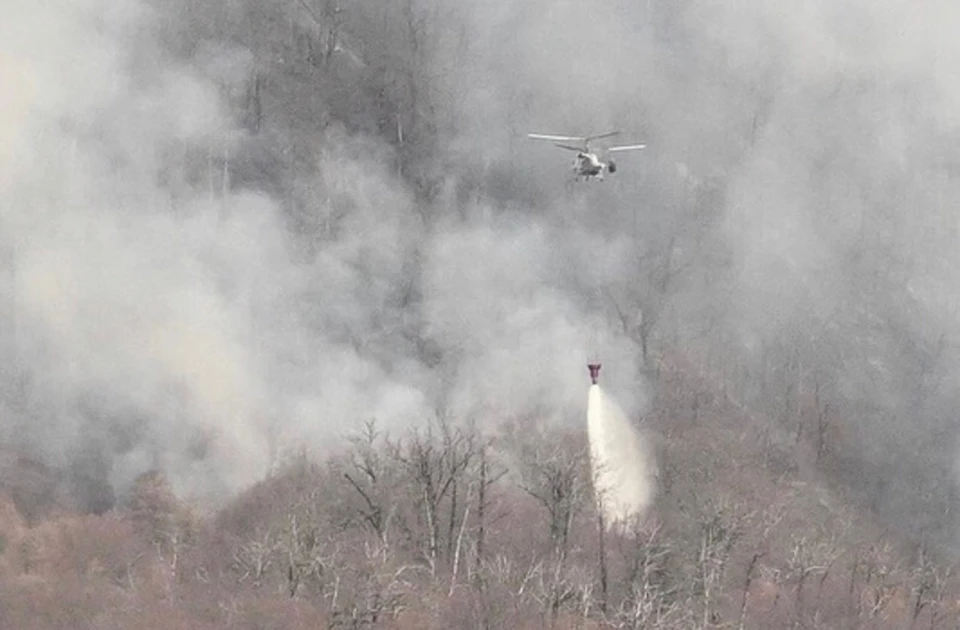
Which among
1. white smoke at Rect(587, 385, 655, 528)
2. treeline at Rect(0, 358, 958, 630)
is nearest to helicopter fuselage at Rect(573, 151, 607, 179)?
treeline at Rect(0, 358, 958, 630)

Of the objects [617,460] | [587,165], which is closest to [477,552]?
[617,460]

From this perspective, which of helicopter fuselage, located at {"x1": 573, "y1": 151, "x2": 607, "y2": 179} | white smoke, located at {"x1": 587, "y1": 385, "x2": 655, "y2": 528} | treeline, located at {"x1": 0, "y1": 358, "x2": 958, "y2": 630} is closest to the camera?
treeline, located at {"x1": 0, "y1": 358, "x2": 958, "y2": 630}

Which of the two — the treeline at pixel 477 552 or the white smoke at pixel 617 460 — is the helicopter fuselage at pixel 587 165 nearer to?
the treeline at pixel 477 552

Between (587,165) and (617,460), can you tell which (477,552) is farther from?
(587,165)

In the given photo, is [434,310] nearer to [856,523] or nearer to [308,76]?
[308,76]

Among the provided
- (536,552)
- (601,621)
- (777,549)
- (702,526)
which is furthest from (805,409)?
(601,621)

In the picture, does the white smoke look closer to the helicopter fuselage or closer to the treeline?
the treeline
